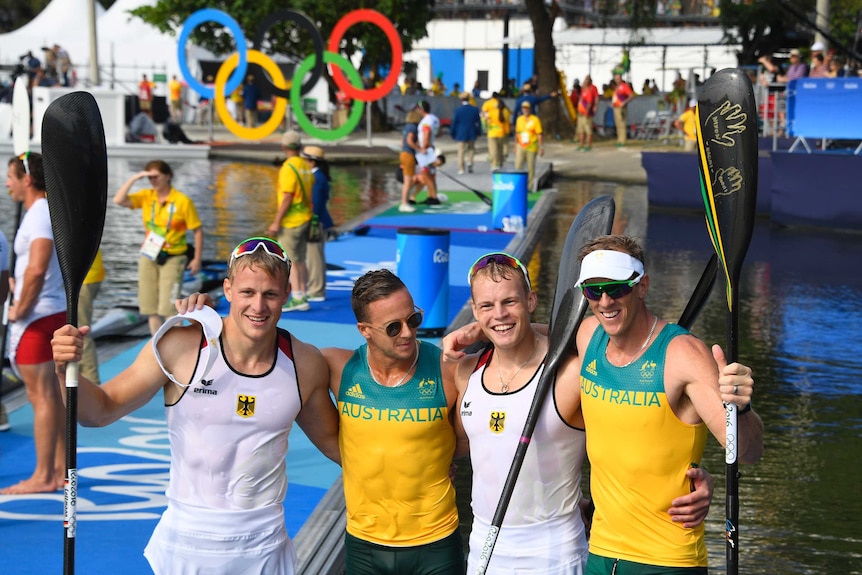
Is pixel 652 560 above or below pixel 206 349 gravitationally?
below

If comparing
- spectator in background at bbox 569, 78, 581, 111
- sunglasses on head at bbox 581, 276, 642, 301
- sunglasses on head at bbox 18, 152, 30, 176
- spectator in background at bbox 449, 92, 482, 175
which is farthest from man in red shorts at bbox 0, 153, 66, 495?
spectator in background at bbox 569, 78, 581, 111

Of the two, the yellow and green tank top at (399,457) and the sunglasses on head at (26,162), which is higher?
the sunglasses on head at (26,162)

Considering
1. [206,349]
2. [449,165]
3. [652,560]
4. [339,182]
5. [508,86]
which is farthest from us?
[508,86]

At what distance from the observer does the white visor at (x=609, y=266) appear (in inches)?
157

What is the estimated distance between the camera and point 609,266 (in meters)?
3.99

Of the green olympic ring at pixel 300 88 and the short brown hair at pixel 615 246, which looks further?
the green olympic ring at pixel 300 88

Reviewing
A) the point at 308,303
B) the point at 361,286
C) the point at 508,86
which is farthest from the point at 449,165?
the point at 361,286

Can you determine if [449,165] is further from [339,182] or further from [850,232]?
[850,232]

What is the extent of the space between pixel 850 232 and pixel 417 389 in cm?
1732

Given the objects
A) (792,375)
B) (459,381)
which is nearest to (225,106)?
(792,375)

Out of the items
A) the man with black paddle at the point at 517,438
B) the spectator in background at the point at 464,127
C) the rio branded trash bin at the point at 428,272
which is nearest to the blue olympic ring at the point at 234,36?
the spectator in background at the point at 464,127

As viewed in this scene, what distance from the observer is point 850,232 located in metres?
20.2

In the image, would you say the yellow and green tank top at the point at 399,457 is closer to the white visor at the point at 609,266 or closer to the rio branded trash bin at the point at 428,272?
the white visor at the point at 609,266

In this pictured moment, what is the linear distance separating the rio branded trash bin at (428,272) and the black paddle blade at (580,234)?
721 cm
